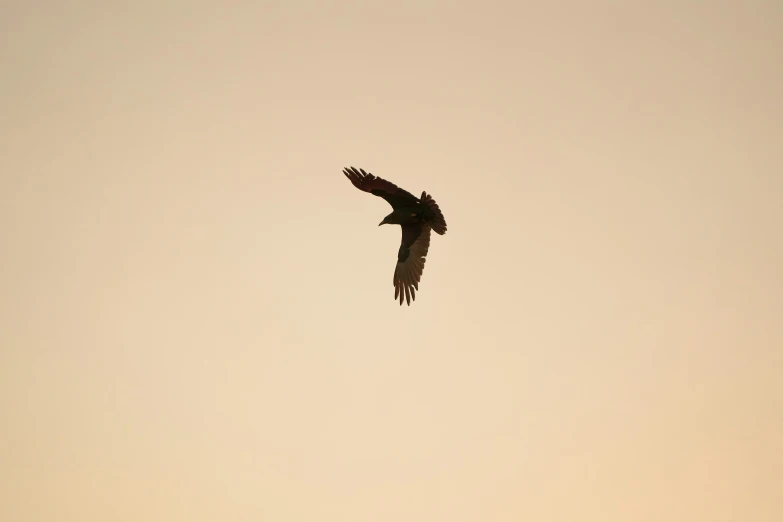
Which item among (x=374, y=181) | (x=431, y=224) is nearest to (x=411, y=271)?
(x=431, y=224)

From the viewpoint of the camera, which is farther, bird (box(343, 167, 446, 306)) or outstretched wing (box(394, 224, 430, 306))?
outstretched wing (box(394, 224, 430, 306))

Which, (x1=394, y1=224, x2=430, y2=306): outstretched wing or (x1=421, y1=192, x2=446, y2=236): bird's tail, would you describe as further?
(x1=394, y1=224, x2=430, y2=306): outstretched wing

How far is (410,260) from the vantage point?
10688mm

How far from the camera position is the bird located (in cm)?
973

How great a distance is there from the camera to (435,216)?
33.0 ft

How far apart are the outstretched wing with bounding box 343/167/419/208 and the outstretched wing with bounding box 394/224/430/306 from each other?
62cm

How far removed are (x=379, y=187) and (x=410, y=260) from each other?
128cm

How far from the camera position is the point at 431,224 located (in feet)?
33.5

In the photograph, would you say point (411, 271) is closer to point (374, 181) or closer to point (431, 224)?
point (431, 224)

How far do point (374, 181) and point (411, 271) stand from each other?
58.4 inches

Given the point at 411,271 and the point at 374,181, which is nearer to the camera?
the point at 374,181

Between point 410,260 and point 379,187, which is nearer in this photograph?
point 379,187

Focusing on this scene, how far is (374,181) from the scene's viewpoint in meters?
9.70

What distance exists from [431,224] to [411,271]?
78cm
